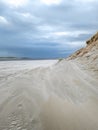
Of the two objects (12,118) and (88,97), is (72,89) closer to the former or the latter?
(88,97)

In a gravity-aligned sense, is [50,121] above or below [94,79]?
below

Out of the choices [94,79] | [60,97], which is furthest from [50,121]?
[94,79]

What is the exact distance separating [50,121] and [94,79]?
3188mm

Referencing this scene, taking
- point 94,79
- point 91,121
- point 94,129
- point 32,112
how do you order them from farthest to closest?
point 94,79 < point 32,112 < point 91,121 < point 94,129

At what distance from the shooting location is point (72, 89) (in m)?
5.77

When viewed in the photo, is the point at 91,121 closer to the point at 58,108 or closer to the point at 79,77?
the point at 58,108

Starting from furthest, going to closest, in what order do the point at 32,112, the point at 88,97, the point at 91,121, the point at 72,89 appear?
the point at 72,89 → the point at 88,97 → the point at 32,112 → the point at 91,121

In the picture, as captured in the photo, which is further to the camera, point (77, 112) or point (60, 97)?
point (60, 97)

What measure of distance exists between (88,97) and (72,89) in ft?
2.52

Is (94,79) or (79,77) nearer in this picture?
(94,79)

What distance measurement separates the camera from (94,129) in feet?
11.5

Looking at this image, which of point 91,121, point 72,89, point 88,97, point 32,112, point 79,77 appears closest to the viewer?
point 91,121

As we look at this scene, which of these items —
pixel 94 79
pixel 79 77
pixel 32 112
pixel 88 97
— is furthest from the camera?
pixel 79 77

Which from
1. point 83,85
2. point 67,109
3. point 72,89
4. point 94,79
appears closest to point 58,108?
Result: point 67,109
